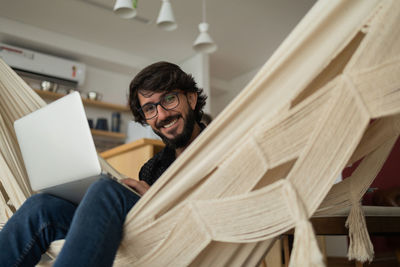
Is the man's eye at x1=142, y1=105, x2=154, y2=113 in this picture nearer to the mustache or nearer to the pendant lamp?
the mustache

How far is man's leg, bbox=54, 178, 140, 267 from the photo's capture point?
653mm

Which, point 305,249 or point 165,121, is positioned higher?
point 165,121

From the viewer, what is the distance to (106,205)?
73 cm

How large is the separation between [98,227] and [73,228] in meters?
0.05

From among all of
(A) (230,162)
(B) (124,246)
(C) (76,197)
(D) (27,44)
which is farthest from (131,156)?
(D) (27,44)

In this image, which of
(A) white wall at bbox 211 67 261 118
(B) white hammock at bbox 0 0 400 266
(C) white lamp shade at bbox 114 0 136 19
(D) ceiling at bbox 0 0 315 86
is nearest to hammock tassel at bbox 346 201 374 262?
(B) white hammock at bbox 0 0 400 266

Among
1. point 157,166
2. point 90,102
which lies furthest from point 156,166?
point 90,102

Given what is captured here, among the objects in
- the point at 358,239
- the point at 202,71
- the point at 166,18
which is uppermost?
the point at 166,18

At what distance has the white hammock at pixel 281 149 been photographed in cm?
56

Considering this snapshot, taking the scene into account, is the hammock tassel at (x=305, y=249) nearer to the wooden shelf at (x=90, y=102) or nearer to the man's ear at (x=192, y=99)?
the man's ear at (x=192, y=99)

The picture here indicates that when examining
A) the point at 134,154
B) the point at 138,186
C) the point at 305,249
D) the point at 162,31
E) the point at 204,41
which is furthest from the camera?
the point at 162,31

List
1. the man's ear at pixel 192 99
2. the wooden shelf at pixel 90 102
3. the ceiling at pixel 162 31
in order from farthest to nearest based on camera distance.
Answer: the wooden shelf at pixel 90 102, the ceiling at pixel 162 31, the man's ear at pixel 192 99

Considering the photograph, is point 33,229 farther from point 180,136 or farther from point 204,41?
point 204,41

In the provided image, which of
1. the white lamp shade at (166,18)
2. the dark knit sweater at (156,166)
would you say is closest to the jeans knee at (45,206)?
the dark knit sweater at (156,166)
